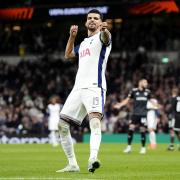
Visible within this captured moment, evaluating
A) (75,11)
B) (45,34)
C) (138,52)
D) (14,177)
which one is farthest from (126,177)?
(45,34)

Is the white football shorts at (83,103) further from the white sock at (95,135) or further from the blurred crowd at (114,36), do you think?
the blurred crowd at (114,36)

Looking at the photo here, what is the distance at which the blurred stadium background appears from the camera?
35.7 m

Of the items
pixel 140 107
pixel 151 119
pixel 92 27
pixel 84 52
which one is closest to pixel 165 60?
pixel 151 119

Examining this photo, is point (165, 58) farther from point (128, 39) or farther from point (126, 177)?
point (126, 177)

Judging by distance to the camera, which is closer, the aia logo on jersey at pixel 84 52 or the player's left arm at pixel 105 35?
the player's left arm at pixel 105 35

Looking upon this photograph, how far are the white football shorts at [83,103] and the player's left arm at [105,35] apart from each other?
0.79m

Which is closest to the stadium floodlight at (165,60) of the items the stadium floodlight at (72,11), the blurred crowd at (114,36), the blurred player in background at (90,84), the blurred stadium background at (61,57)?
the blurred stadium background at (61,57)

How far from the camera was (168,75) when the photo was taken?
39.5 metres

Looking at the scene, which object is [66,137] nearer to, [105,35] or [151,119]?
[105,35]

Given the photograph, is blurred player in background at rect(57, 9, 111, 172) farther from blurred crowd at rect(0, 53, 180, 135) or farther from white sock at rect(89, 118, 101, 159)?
blurred crowd at rect(0, 53, 180, 135)

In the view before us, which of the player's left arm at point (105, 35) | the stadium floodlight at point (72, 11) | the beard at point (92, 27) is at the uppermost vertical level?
the stadium floodlight at point (72, 11)

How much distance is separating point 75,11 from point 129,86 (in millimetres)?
6063

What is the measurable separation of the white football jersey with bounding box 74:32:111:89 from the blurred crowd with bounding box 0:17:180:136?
24225 mm

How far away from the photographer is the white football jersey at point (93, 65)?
11.8m
